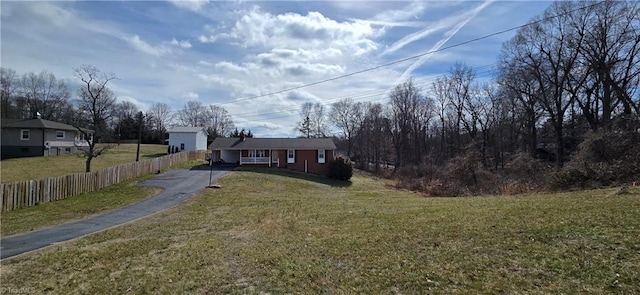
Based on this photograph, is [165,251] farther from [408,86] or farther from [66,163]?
[408,86]

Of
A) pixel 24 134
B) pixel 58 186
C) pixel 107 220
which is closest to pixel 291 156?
pixel 58 186

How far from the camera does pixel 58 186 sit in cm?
1833

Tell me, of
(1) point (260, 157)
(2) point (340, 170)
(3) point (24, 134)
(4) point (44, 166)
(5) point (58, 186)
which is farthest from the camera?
(3) point (24, 134)

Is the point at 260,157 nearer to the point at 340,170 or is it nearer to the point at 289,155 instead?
the point at 289,155

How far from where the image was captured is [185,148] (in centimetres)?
5578

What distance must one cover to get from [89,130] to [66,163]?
13.7m

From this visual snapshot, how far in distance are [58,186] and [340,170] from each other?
25.3 metres

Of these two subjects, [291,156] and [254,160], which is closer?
[254,160]

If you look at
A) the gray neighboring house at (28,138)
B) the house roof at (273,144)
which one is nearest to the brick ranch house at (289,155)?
the house roof at (273,144)

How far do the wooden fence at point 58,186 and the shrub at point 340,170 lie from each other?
61.5 ft

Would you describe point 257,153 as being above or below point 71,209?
above

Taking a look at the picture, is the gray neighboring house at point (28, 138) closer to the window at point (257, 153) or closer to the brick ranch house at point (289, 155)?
the brick ranch house at point (289, 155)

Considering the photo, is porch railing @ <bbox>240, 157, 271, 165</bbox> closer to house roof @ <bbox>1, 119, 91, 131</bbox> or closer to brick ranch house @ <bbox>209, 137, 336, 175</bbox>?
brick ranch house @ <bbox>209, 137, 336, 175</bbox>

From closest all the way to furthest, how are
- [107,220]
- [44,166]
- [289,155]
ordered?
1. [107,220]
2. [44,166]
3. [289,155]
